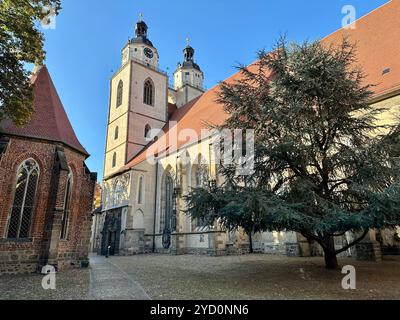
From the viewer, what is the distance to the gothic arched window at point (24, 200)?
1072 centimetres

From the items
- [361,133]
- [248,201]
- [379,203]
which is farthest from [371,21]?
[248,201]

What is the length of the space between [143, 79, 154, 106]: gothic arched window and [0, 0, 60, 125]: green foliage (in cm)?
2265

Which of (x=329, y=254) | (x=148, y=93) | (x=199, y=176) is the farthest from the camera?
(x=148, y=93)

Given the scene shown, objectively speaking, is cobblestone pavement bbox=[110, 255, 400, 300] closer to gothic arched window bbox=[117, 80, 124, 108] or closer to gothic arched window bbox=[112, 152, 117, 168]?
gothic arched window bbox=[112, 152, 117, 168]

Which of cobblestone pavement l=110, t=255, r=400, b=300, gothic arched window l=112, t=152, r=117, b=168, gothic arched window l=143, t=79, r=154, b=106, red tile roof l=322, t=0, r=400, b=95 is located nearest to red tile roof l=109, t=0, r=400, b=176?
red tile roof l=322, t=0, r=400, b=95

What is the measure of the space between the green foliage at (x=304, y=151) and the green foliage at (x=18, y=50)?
5703 millimetres

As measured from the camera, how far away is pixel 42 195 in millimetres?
11391

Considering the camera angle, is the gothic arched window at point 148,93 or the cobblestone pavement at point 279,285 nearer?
the cobblestone pavement at point 279,285

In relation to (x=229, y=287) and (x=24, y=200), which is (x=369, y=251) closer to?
(x=229, y=287)

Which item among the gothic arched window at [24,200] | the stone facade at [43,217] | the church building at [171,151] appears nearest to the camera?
the stone facade at [43,217]

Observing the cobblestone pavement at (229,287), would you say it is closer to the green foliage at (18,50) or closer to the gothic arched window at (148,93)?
the green foliage at (18,50)

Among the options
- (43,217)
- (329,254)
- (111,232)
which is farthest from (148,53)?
(329,254)

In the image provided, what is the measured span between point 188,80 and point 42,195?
29051 millimetres

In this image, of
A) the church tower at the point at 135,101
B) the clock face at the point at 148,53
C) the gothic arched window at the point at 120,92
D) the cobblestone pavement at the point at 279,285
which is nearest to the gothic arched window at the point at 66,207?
the cobblestone pavement at the point at 279,285
